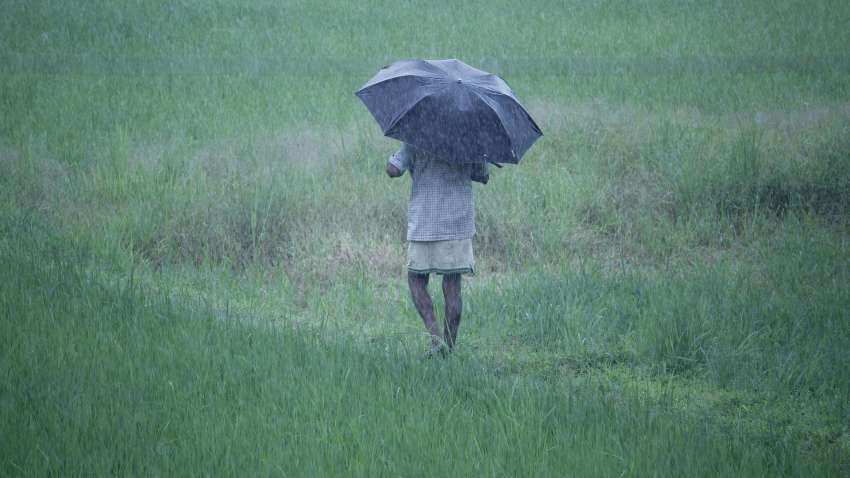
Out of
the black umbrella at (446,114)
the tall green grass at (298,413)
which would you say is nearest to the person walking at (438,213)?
the black umbrella at (446,114)

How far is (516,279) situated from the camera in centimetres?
602

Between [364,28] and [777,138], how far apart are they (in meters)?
7.72

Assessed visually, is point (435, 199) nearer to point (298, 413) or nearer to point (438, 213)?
point (438, 213)

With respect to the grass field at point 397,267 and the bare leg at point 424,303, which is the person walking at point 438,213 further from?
the grass field at point 397,267

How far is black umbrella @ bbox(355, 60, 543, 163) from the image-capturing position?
4031mm

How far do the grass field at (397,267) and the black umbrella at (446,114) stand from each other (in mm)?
1074

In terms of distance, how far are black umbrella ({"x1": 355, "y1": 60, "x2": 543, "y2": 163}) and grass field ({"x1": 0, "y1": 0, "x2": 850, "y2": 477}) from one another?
1074 millimetres

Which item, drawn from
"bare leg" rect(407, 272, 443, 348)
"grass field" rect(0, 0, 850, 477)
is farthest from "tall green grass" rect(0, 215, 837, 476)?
"bare leg" rect(407, 272, 443, 348)

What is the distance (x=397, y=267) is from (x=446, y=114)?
8.04ft

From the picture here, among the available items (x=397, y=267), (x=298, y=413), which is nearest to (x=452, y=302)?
(x=298, y=413)

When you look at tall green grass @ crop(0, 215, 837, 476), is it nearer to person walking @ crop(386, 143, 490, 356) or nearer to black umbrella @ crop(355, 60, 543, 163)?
person walking @ crop(386, 143, 490, 356)

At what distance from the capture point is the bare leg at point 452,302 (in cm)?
441

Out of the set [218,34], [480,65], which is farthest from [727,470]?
[218,34]

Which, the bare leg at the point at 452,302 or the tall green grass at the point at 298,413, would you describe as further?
the bare leg at the point at 452,302
